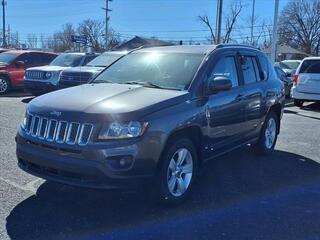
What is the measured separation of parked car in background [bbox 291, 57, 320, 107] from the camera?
1500 centimetres

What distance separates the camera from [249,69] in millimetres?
6906

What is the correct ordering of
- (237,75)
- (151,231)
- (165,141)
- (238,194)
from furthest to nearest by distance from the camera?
(237,75)
(238,194)
(165,141)
(151,231)

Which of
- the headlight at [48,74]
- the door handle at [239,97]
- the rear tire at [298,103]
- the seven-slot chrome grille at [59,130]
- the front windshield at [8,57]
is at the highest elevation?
the front windshield at [8,57]

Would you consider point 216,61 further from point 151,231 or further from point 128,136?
point 151,231

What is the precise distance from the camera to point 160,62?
5.88 m

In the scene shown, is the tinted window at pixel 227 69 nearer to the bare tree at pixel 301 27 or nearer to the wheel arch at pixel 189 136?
the wheel arch at pixel 189 136

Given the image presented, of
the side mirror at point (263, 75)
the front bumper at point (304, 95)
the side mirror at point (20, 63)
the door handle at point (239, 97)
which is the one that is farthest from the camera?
the side mirror at point (20, 63)

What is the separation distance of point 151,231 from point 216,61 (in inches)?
97.4

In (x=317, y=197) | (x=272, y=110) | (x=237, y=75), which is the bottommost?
(x=317, y=197)

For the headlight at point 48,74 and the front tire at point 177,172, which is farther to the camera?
the headlight at point 48,74

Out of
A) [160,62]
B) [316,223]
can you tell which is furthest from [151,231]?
[160,62]

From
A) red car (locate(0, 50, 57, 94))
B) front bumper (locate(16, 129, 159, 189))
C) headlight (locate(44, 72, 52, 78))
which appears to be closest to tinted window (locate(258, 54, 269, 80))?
front bumper (locate(16, 129, 159, 189))

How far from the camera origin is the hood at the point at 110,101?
14.7 feet

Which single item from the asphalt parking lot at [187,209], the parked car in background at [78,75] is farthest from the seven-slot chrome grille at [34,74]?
the asphalt parking lot at [187,209]
